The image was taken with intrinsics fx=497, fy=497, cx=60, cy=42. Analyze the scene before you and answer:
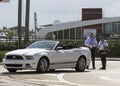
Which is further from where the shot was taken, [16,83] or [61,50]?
[61,50]

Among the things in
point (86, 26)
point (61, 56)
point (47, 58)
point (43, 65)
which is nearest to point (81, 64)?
point (61, 56)

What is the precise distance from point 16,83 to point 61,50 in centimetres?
627

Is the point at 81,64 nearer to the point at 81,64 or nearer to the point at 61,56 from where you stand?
the point at 81,64

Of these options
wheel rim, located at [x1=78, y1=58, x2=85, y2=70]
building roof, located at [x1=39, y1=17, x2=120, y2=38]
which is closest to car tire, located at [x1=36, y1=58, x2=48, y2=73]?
wheel rim, located at [x1=78, y1=58, x2=85, y2=70]

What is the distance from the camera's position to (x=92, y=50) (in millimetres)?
25922

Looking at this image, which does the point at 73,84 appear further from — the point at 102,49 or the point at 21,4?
the point at 21,4

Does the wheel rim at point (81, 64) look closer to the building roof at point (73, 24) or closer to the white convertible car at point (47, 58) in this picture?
the white convertible car at point (47, 58)

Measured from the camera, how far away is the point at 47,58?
70.2 ft

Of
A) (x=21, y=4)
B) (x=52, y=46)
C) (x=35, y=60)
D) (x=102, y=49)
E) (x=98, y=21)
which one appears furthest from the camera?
(x=98, y=21)

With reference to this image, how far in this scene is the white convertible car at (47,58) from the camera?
20.7 m

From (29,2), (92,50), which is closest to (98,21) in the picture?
(29,2)

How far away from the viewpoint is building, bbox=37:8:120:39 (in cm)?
7679

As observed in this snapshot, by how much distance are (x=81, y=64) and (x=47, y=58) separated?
2657 millimetres

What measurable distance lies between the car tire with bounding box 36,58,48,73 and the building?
54609 mm
